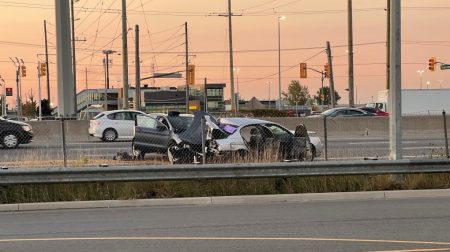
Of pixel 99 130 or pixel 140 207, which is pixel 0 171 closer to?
pixel 140 207

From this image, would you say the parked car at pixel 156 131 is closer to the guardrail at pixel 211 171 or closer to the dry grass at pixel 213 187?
the dry grass at pixel 213 187

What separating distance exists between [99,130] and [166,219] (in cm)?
1785

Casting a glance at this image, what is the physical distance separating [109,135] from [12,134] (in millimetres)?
5400

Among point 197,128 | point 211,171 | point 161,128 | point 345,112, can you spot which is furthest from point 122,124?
point 211,171

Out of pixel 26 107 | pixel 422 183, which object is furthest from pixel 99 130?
pixel 26 107

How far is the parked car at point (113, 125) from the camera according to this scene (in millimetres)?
26438

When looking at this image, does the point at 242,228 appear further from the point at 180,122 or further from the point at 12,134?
the point at 12,134

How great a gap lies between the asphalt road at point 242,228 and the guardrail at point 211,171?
739mm

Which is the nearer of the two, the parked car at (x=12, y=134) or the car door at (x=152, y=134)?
the car door at (x=152, y=134)

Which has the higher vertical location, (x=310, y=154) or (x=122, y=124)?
(x=122, y=124)

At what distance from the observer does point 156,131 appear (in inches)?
647

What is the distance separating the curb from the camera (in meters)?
10.6

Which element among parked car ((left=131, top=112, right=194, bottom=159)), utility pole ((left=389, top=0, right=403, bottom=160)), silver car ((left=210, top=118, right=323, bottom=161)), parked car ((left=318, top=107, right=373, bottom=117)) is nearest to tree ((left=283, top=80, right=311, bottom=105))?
parked car ((left=318, top=107, right=373, bottom=117))

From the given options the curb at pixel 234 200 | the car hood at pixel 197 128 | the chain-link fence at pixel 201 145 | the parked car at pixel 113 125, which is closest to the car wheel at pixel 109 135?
the parked car at pixel 113 125
